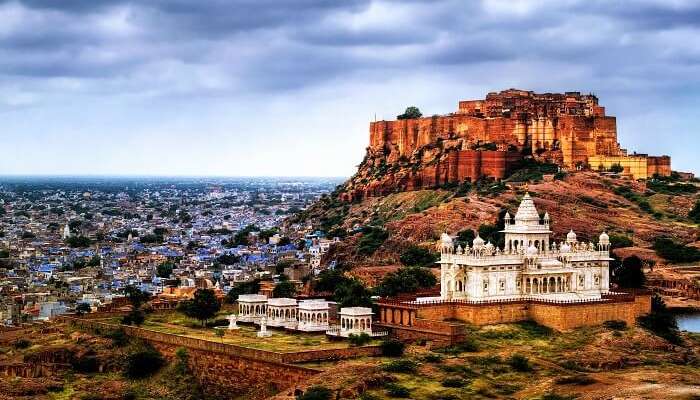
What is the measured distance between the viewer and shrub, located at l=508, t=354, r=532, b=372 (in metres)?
54.9

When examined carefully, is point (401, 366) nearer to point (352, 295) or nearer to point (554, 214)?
point (352, 295)

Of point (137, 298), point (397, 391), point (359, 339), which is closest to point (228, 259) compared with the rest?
point (137, 298)

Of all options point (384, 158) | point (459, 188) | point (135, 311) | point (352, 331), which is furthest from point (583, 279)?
point (384, 158)

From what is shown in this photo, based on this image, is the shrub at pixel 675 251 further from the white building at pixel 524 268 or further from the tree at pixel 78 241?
the tree at pixel 78 241

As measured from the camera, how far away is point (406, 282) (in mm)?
74688

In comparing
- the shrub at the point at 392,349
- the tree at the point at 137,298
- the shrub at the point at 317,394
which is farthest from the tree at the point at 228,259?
the shrub at the point at 317,394

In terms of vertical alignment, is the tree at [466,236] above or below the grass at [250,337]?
above

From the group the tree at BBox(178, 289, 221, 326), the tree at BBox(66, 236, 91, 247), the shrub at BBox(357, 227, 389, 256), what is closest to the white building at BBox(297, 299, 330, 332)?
the tree at BBox(178, 289, 221, 326)

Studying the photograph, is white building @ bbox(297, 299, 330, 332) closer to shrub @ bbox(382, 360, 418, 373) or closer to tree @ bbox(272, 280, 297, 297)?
shrub @ bbox(382, 360, 418, 373)

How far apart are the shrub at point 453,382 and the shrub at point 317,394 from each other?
4.43 metres

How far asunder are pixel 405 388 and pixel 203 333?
48.9 feet

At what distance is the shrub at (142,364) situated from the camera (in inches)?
2397

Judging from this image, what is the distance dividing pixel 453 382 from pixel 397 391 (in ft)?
8.01

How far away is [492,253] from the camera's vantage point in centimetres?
6297
